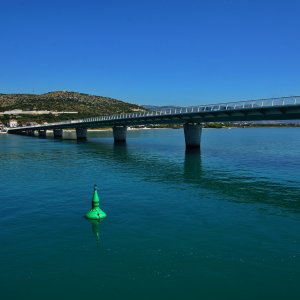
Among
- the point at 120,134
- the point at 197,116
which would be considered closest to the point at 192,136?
the point at 197,116

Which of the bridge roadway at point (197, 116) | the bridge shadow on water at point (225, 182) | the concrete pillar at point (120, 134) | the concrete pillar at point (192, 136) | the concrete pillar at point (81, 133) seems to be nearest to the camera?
the bridge shadow on water at point (225, 182)

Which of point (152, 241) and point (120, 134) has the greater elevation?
point (152, 241)

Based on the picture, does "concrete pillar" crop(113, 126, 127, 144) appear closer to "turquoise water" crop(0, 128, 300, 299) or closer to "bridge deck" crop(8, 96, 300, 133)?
"bridge deck" crop(8, 96, 300, 133)

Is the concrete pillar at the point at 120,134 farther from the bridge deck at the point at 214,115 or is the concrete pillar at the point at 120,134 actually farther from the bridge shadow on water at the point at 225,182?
the bridge shadow on water at the point at 225,182

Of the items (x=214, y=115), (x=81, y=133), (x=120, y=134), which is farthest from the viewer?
(x=81, y=133)

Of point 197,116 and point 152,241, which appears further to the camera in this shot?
point 197,116

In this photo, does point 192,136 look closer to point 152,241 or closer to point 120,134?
point 120,134

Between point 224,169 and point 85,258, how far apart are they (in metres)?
34.7

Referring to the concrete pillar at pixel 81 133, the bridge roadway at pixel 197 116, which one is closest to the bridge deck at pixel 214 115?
the bridge roadway at pixel 197 116

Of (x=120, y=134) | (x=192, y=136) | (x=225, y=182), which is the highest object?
(x=192, y=136)

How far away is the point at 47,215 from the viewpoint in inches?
951

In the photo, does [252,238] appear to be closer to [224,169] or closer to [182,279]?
[182,279]

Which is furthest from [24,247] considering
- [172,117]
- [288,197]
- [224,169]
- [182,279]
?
[172,117]

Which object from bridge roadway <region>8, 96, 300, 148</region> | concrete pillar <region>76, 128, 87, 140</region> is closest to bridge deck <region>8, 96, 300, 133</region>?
bridge roadway <region>8, 96, 300, 148</region>
